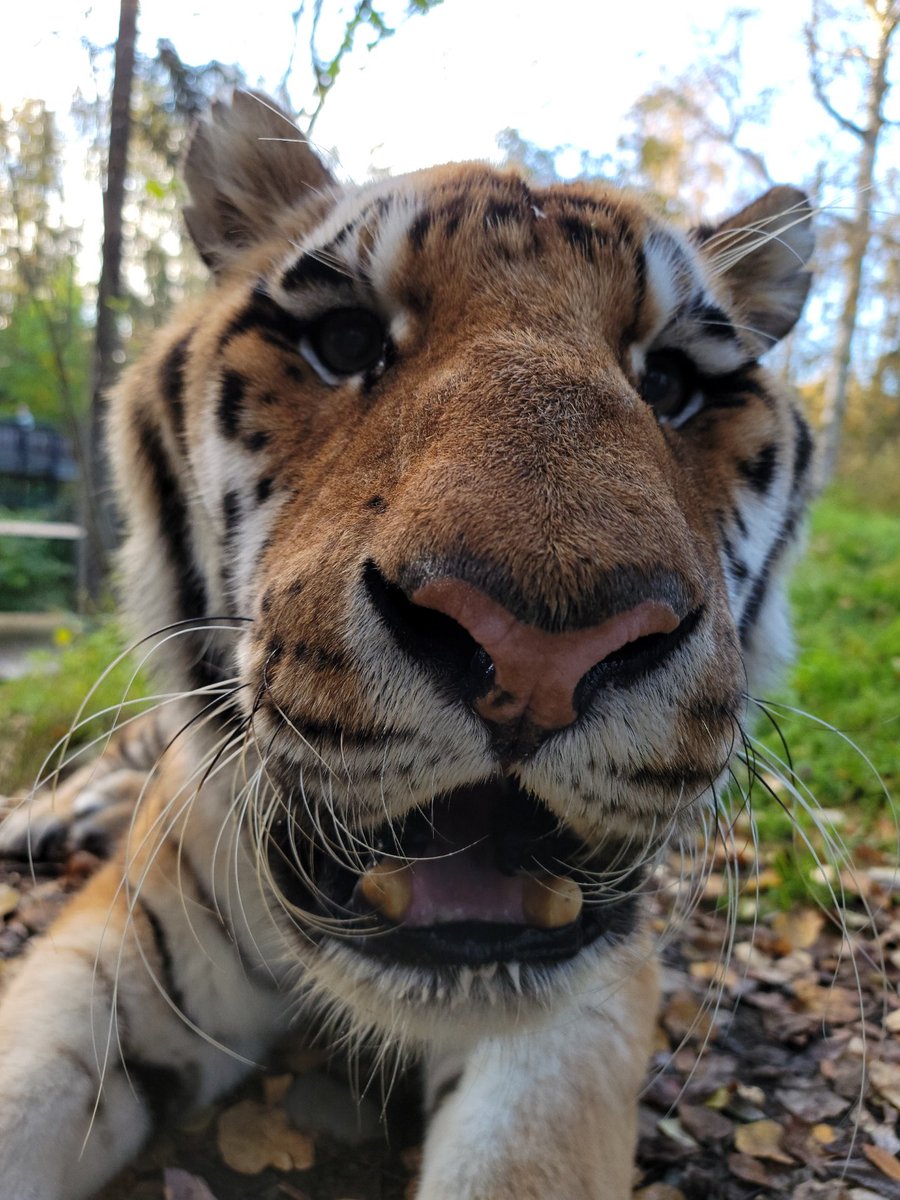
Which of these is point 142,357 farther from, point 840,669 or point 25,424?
point 25,424

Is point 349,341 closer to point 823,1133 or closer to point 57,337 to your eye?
point 823,1133

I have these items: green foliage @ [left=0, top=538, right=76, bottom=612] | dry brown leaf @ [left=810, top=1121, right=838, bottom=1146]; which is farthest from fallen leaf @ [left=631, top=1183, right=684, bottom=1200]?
green foliage @ [left=0, top=538, right=76, bottom=612]

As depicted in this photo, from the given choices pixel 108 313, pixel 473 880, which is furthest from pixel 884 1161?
pixel 108 313

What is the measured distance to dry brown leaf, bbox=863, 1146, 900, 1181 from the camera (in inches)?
56.0

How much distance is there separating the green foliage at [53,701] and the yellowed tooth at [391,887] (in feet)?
4.99

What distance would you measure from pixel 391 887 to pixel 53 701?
3.01m

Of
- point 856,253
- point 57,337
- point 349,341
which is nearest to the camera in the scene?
point 349,341

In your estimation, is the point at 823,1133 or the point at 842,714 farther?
the point at 842,714

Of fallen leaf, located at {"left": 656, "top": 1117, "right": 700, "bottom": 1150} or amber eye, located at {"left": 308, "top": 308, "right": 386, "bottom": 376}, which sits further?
fallen leaf, located at {"left": 656, "top": 1117, "right": 700, "bottom": 1150}

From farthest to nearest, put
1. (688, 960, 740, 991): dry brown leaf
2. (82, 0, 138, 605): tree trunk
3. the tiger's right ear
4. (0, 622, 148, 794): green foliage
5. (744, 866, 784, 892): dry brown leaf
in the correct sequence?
1. (82, 0, 138, 605): tree trunk
2. (0, 622, 148, 794): green foliage
3. (744, 866, 784, 892): dry brown leaf
4. (688, 960, 740, 991): dry brown leaf
5. the tiger's right ear

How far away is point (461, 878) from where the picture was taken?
3.51 ft

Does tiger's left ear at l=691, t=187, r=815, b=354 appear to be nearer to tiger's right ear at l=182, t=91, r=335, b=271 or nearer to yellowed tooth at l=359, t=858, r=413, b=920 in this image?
tiger's right ear at l=182, t=91, r=335, b=271

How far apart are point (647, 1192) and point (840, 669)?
3109 millimetres

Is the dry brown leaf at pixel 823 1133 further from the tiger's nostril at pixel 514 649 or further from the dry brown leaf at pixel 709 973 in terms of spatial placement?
the tiger's nostril at pixel 514 649
